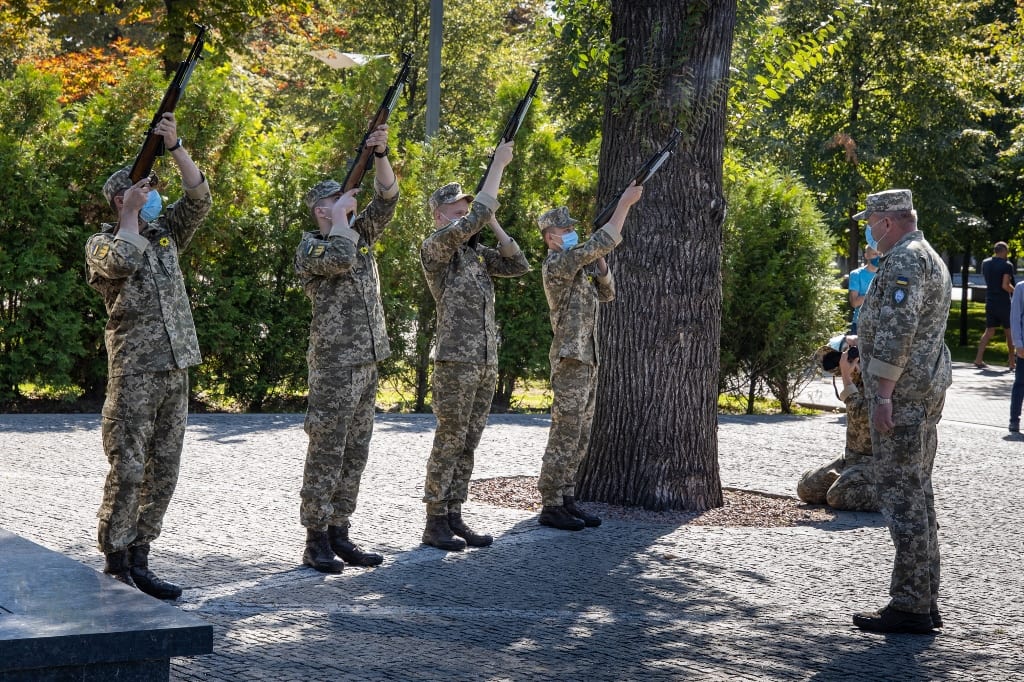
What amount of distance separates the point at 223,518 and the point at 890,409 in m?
4.24

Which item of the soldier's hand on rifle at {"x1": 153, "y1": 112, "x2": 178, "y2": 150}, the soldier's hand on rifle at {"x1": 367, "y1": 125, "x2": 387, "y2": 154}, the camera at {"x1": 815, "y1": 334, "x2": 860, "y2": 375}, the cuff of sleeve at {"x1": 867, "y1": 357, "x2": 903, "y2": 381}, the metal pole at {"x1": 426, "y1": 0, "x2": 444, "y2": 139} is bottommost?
the cuff of sleeve at {"x1": 867, "y1": 357, "x2": 903, "y2": 381}

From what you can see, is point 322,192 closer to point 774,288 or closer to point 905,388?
Answer: point 905,388

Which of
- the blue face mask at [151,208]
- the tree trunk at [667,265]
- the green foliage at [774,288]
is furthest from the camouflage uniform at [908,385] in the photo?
the green foliage at [774,288]

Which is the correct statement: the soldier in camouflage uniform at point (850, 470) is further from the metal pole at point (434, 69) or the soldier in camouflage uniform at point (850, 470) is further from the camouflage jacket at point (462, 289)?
the metal pole at point (434, 69)

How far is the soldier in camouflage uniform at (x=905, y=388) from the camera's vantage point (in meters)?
5.99

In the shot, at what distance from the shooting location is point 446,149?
592 inches

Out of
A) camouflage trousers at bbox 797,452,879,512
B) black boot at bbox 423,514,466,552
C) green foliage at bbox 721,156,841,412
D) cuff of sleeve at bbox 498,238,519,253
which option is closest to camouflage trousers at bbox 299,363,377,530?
black boot at bbox 423,514,466,552

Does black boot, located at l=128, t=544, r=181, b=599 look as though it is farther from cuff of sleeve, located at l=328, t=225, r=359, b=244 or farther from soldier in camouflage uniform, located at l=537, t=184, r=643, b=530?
soldier in camouflage uniform, located at l=537, t=184, r=643, b=530

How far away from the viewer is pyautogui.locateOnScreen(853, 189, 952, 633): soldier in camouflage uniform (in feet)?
19.7

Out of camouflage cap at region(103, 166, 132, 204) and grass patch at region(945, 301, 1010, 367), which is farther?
grass patch at region(945, 301, 1010, 367)

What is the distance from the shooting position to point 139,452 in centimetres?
616

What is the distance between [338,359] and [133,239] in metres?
1.32

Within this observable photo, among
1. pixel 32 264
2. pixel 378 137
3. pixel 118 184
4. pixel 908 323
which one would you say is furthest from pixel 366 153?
pixel 32 264

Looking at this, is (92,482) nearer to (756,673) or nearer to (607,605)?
(607,605)
